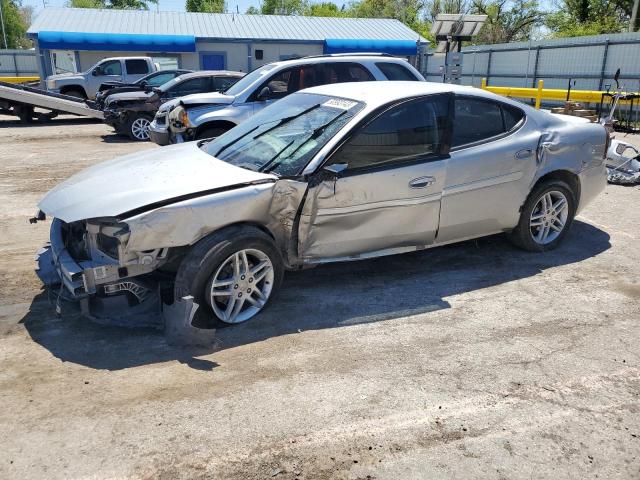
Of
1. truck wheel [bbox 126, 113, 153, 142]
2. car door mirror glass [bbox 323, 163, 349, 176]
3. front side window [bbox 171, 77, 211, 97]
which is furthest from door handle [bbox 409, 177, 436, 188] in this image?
truck wheel [bbox 126, 113, 153, 142]

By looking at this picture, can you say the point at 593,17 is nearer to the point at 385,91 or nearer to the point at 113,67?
the point at 113,67

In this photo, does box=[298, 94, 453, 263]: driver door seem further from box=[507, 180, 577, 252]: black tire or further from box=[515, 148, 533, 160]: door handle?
box=[507, 180, 577, 252]: black tire

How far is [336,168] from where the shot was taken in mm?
4098

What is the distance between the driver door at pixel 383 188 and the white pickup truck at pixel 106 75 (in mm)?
17614

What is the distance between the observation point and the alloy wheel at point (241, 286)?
3.88 meters

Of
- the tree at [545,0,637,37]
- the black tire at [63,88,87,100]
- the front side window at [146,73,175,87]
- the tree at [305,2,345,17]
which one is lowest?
the black tire at [63,88,87,100]

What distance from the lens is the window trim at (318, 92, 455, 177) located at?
4.20m

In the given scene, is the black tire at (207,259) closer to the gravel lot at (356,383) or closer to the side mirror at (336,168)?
the gravel lot at (356,383)

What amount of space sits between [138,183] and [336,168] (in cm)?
143

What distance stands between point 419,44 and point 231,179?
30.2 metres

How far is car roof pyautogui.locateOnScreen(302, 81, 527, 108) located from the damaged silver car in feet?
0.06

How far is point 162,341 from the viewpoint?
3814 mm

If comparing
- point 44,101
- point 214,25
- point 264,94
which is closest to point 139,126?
point 44,101

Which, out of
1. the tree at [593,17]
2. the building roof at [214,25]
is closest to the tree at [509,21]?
the tree at [593,17]
